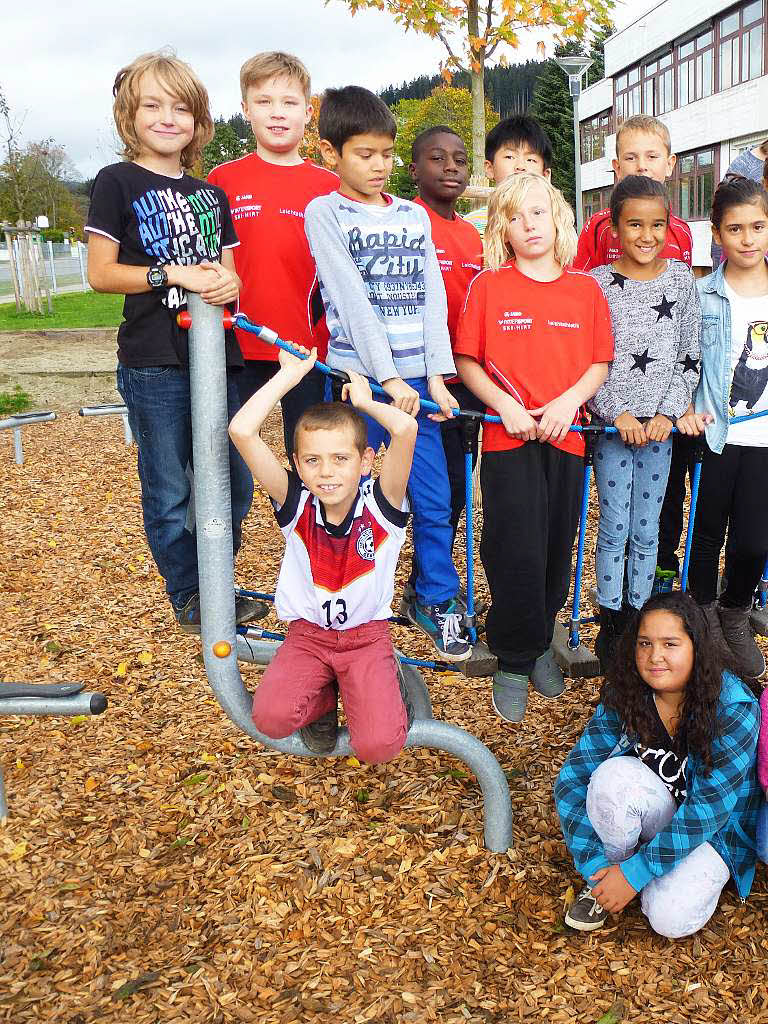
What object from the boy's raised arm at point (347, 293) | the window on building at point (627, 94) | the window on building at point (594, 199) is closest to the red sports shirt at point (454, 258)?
the boy's raised arm at point (347, 293)

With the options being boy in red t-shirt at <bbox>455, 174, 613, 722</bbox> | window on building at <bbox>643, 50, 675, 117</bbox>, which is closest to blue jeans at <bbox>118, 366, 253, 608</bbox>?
boy in red t-shirt at <bbox>455, 174, 613, 722</bbox>

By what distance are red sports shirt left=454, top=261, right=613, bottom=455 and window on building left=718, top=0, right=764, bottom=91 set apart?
74.9 feet

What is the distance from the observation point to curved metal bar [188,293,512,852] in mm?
2537

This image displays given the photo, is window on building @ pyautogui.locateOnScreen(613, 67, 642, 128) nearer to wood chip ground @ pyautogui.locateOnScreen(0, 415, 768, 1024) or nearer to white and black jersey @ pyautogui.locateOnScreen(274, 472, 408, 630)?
wood chip ground @ pyautogui.locateOnScreen(0, 415, 768, 1024)

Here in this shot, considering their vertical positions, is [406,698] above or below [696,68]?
→ below

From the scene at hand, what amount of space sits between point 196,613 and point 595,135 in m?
39.1

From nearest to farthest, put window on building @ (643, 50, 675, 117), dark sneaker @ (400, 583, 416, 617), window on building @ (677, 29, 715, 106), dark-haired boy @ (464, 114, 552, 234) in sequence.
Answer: dark sneaker @ (400, 583, 416, 617)
dark-haired boy @ (464, 114, 552, 234)
window on building @ (677, 29, 715, 106)
window on building @ (643, 50, 675, 117)

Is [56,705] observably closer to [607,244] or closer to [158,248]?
[158,248]

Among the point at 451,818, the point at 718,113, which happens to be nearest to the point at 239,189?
the point at 451,818

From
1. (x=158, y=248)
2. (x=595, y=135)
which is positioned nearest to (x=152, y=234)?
(x=158, y=248)

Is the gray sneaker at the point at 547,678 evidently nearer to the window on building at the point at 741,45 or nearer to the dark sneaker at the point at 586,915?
the dark sneaker at the point at 586,915

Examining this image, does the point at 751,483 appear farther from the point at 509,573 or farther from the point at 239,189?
the point at 239,189

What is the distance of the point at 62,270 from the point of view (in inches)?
1495

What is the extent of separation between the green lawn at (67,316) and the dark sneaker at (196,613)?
1409 centimetres
